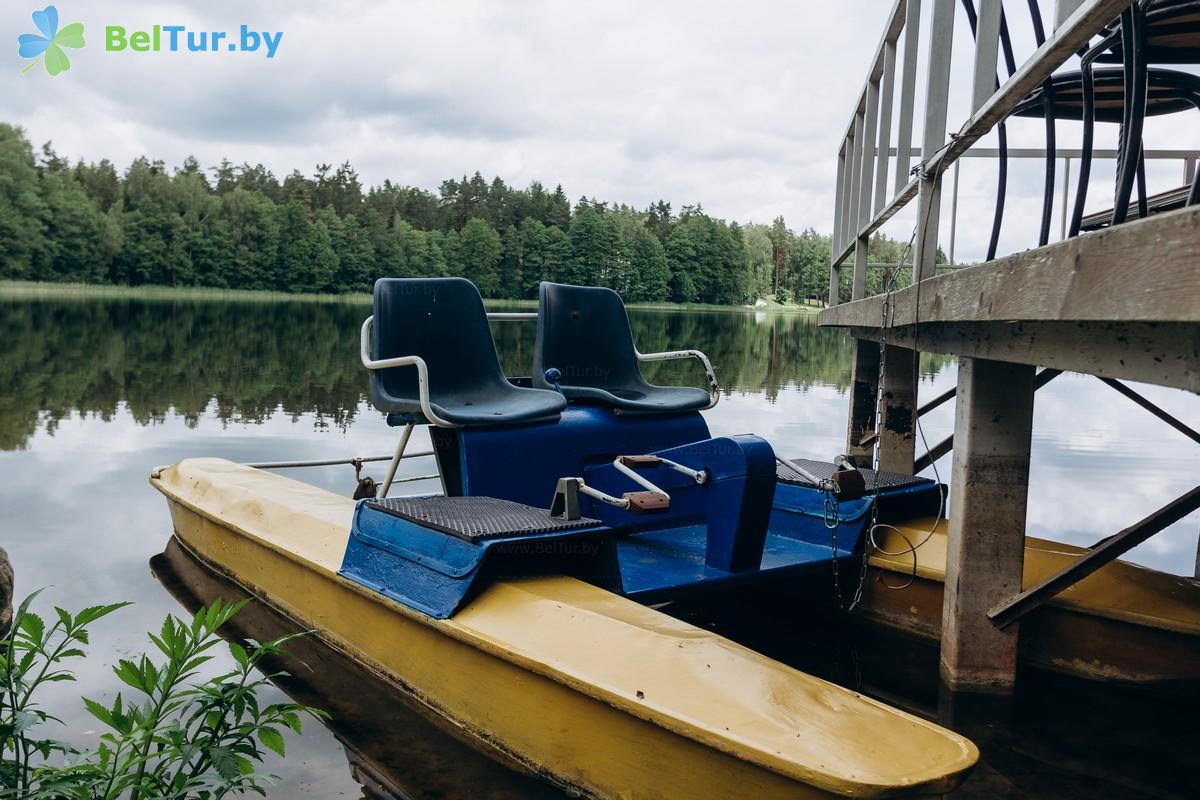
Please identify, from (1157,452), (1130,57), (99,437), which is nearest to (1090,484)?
(1157,452)

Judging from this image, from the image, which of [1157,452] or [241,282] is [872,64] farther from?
[241,282]

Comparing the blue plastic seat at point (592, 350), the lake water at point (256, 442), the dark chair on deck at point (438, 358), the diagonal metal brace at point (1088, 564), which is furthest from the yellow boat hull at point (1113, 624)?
the dark chair on deck at point (438, 358)

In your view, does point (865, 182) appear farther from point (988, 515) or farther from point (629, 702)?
point (629, 702)

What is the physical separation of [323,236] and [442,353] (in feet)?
253

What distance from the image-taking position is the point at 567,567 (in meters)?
3.84

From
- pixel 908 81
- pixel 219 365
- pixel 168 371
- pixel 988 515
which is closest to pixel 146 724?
pixel 988 515

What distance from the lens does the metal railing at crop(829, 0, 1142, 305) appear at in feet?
8.73

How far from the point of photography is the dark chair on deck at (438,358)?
4.82m

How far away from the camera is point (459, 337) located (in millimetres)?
5395

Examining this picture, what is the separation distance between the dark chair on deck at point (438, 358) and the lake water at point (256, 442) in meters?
1.42

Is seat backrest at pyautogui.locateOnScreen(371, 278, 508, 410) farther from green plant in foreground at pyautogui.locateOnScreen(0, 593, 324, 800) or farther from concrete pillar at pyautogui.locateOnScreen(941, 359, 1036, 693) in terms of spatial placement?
green plant in foreground at pyautogui.locateOnScreen(0, 593, 324, 800)

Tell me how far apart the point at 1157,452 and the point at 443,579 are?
39.8ft

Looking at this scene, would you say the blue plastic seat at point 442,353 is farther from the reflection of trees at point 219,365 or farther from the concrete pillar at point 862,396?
the reflection of trees at point 219,365

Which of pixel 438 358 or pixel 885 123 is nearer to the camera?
pixel 438 358
